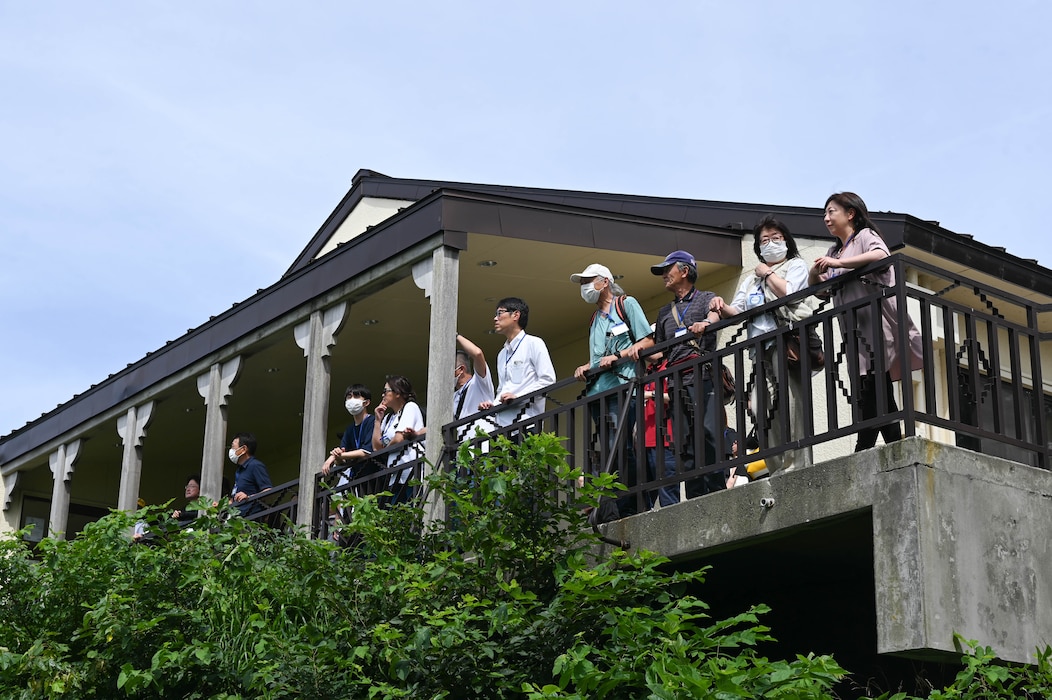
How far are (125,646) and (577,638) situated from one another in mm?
2979

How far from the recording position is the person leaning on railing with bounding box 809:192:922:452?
23.5 feet

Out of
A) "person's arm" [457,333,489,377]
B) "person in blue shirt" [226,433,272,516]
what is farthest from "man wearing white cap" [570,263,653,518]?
"person in blue shirt" [226,433,272,516]

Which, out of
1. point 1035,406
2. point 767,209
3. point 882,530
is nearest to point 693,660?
point 882,530

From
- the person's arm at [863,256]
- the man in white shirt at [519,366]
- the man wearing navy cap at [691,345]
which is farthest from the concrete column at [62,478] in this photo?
the person's arm at [863,256]

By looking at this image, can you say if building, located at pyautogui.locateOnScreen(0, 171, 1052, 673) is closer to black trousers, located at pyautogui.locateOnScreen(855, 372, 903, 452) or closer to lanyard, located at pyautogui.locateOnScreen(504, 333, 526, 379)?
black trousers, located at pyautogui.locateOnScreen(855, 372, 903, 452)

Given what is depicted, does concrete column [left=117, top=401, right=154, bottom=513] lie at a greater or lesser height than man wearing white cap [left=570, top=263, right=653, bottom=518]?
greater

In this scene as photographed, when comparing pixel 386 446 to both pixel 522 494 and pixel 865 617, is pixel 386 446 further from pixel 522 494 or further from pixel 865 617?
pixel 865 617

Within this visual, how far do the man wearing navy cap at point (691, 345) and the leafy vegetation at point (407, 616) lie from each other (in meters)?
0.70

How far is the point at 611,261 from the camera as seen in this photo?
1162 cm

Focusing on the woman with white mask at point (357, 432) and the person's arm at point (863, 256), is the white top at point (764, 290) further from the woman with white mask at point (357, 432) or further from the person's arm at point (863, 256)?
the woman with white mask at point (357, 432)

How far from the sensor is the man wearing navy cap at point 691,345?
8.31 meters

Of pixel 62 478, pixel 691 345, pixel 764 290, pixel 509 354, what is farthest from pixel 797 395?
pixel 62 478

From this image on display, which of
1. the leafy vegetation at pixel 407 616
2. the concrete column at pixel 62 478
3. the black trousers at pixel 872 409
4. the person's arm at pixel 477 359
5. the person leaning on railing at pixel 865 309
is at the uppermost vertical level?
the concrete column at pixel 62 478

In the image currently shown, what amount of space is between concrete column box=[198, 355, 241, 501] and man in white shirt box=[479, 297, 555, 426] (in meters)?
4.65
